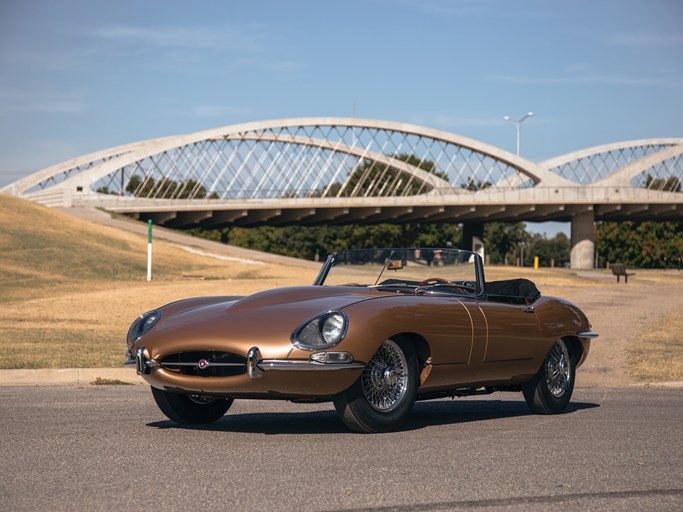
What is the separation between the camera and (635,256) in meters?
118

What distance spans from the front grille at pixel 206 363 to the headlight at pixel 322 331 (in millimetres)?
413

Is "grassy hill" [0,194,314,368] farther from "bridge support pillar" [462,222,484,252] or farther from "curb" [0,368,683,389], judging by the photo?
"bridge support pillar" [462,222,484,252]

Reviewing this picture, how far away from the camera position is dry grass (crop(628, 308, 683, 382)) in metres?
13.9

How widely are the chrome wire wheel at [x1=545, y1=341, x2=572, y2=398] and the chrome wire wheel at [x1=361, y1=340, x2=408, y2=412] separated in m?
2.12

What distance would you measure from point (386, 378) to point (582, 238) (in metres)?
88.3

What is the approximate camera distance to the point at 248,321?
25.1 ft

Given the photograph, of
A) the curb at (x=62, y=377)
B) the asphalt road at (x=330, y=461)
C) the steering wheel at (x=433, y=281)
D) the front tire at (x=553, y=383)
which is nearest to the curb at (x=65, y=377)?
the curb at (x=62, y=377)

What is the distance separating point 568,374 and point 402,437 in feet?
8.83

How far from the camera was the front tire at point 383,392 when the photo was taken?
7.54 metres

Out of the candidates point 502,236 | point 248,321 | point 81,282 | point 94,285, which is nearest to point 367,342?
point 248,321

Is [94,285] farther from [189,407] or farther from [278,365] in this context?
[278,365]

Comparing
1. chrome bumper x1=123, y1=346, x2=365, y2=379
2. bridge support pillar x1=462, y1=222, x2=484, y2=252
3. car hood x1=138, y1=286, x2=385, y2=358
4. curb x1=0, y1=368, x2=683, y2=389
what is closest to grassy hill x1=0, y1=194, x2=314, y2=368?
curb x1=0, y1=368, x2=683, y2=389

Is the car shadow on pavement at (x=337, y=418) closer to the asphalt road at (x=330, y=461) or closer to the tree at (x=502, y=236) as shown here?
the asphalt road at (x=330, y=461)

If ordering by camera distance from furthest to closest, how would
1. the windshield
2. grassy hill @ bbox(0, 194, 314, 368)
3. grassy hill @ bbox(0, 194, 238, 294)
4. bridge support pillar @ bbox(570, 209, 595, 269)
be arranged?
1. bridge support pillar @ bbox(570, 209, 595, 269)
2. grassy hill @ bbox(0, 194, 238, 294)
3. grassy hill @ bbox(0, 194, 314, 368)
4. the windshield
